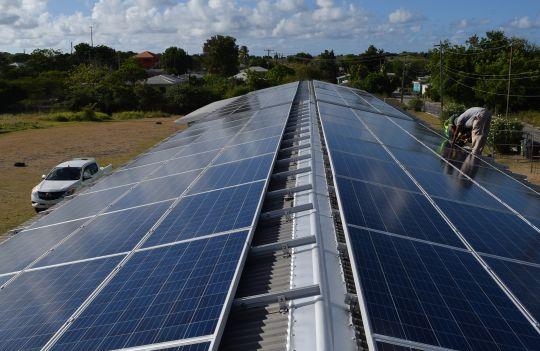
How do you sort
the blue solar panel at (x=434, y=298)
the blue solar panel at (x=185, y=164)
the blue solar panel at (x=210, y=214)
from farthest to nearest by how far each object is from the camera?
the blue solar panel at (x=185, y=164), the blue solar panel at (x=210, y=214), the blue solar panel at (x=434, y=298)

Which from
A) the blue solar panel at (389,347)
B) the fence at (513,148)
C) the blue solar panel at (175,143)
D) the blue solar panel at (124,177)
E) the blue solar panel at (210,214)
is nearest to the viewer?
the blue solar panel at (389,347)

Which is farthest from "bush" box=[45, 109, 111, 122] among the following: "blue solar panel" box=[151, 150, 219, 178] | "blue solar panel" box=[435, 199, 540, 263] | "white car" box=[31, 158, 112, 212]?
"blue solar panel" box=[435, 199, 540, 263]

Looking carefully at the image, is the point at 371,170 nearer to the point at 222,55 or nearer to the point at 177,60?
the point at 222,55

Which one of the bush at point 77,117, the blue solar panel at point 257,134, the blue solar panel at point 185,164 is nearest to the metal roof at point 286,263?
the blue solar panel at point 185,164

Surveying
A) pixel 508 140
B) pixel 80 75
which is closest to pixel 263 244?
pixel 508 140

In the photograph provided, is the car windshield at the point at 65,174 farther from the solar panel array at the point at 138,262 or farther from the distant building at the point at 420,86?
the distant building at the point at 420,86

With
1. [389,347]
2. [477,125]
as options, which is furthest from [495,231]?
[477,125]
